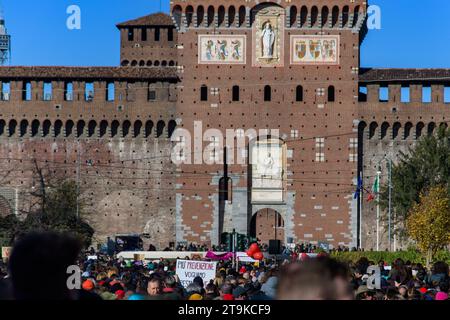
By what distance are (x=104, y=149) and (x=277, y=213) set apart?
27.8ft

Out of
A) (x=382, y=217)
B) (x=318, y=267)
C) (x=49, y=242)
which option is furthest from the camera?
(x=382, y=217)

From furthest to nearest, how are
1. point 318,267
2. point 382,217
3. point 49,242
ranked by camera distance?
point 382,217 < point 49,242 < point 318,267

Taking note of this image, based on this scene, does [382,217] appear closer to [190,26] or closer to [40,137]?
[190,26]

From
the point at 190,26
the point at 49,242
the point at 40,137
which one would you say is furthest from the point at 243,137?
the point at 49,242

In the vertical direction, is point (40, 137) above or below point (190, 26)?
below

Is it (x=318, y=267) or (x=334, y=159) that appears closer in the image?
(x=318, y=267)

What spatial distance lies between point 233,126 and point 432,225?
1558cm

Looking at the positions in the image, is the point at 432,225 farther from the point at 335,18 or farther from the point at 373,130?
the point at 335,18

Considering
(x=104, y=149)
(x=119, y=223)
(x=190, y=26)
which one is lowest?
(x=119, y=223)

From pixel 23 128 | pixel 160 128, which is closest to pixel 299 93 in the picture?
pixel 160 128

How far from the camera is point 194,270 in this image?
62.7ft

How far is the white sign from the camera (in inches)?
749

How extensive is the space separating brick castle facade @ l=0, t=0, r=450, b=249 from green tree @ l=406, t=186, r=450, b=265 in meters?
11.5

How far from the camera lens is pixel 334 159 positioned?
51.2 metres
